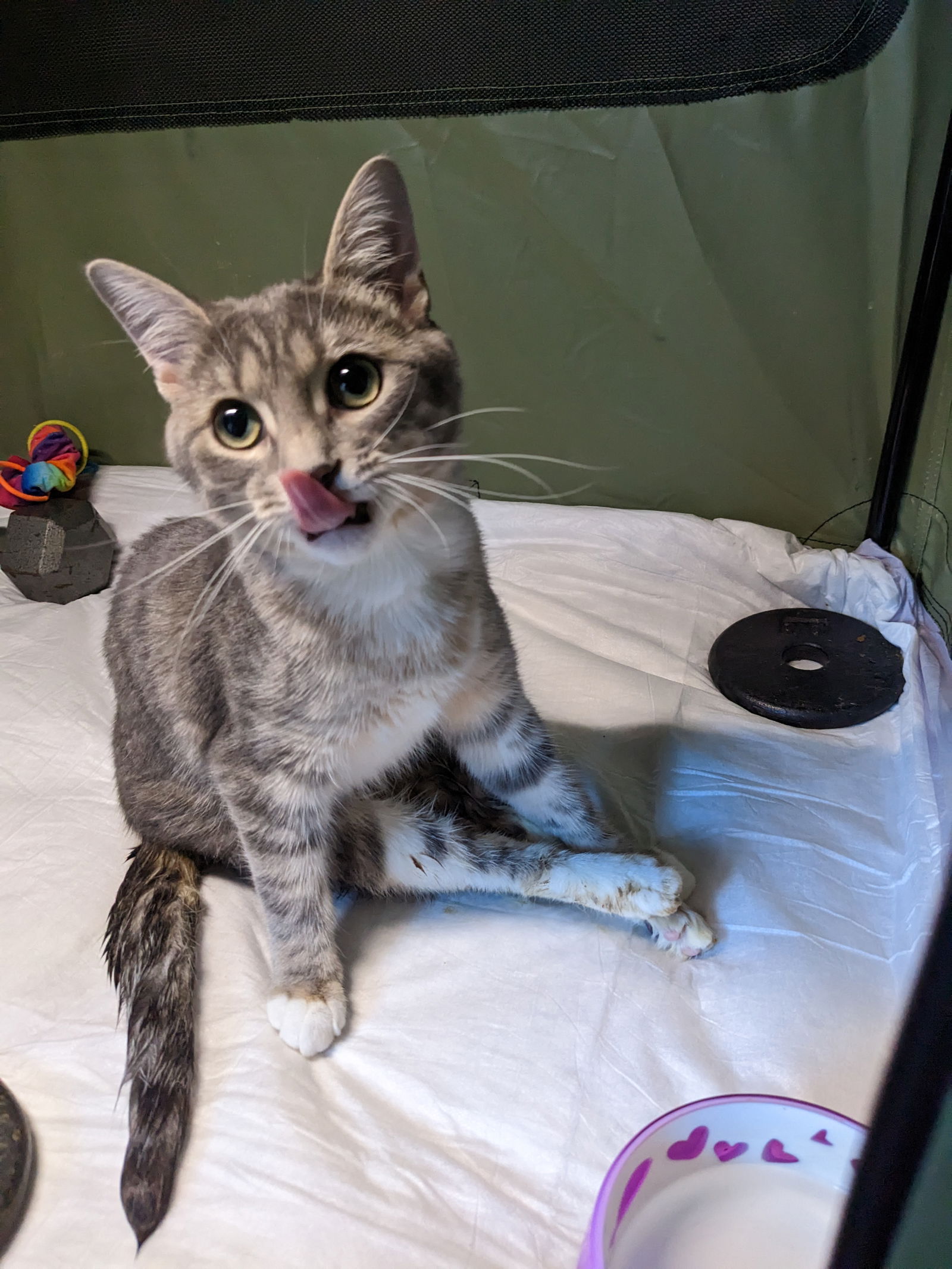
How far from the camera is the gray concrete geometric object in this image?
1546mm

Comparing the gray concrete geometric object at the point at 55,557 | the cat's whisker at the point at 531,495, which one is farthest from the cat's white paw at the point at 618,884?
the gray concrete geometric object at the point at 55,557

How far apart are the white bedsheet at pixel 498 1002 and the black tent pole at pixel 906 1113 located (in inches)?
7.7

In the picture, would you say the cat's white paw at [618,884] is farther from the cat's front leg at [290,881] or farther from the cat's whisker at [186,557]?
the cat's whisker at [186,557]

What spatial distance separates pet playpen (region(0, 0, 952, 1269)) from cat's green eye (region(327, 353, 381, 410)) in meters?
0.54

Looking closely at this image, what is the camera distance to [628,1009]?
0.80m

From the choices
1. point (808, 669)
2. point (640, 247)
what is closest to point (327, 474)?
point (808, 669)

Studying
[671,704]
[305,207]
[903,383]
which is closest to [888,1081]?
[671,704]

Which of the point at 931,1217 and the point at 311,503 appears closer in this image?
the point at 931,1217

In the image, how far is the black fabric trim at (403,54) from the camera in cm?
122

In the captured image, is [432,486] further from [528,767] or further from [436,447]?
[528,767]

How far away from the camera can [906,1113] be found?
25cm

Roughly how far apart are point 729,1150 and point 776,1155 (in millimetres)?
32

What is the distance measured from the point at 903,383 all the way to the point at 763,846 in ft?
2.76

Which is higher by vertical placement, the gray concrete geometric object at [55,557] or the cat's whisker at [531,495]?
the cat's whisker at [531,495]
